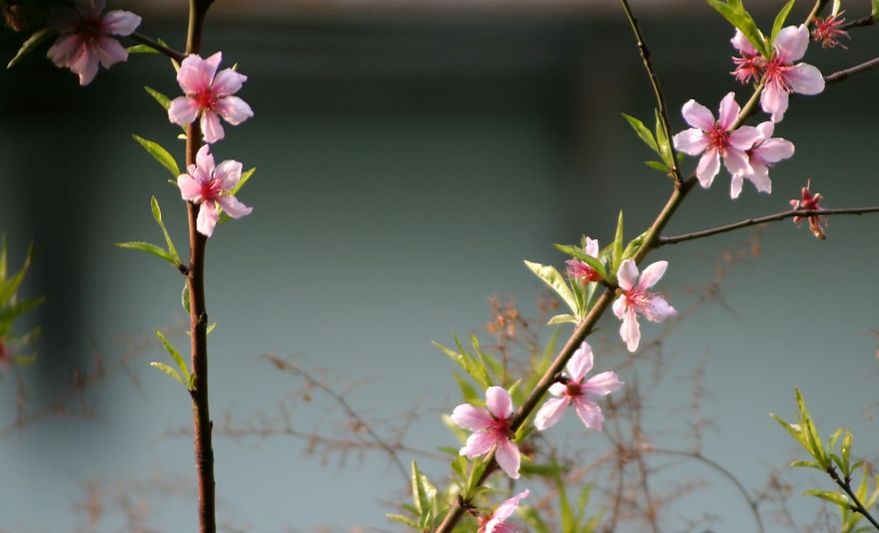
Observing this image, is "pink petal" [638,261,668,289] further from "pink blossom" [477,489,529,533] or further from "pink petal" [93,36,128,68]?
"pink petal" [93,36,128,68]

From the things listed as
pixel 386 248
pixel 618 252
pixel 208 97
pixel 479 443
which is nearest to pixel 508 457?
pixel 479 443

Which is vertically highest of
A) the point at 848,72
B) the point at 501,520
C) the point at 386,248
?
the point at 386,248

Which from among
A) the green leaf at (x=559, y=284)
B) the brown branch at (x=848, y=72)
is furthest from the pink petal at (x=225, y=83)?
the brown branch at (x=848, y=72)

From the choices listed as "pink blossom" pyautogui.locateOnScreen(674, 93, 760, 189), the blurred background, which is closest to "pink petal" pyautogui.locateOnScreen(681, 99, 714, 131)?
"pink blossom" pyautogui.locateOnScreen(674, 93, 760, 189)

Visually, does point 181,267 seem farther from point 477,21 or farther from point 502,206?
point 502,206

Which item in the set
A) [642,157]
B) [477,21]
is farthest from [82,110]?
[642,157]

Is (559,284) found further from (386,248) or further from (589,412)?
(386,248)

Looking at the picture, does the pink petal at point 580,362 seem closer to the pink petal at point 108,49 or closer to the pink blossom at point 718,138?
the pink blossom at point 718,138
